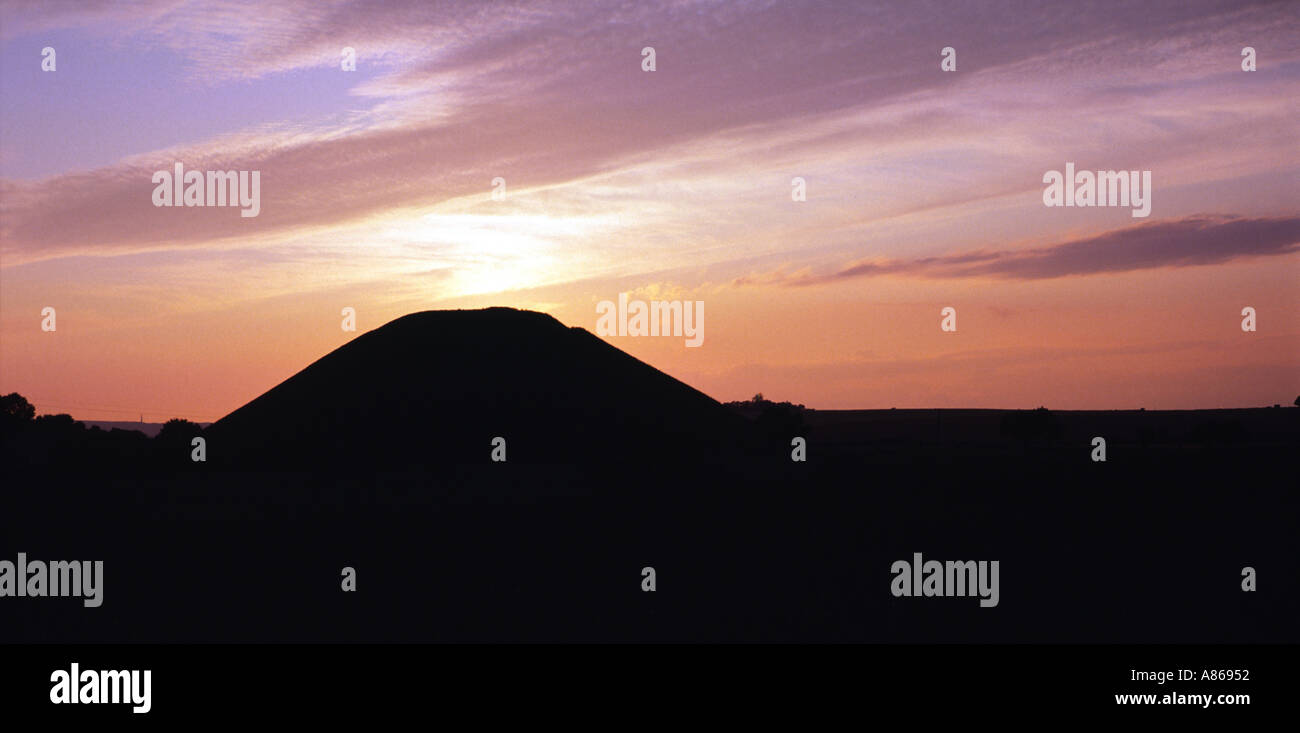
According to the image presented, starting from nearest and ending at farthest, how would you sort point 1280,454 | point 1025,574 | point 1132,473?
1. point 1025,574
2. point 1132,473
3. point 1280,454

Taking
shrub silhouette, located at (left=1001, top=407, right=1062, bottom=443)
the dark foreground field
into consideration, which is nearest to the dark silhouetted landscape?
the dark foreground field

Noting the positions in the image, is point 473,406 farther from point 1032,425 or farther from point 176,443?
point 1032,425

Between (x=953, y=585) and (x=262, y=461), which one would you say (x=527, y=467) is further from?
(x=953, y=585)

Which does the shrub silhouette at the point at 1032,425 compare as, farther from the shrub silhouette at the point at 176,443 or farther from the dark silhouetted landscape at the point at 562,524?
the shrub silhouette at the point at 176,443

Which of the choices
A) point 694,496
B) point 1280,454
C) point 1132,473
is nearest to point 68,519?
point 694,496

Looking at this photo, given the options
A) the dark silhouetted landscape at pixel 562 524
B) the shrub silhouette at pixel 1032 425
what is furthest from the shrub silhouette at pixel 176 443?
the shrub silhouette at pixel 1032 425

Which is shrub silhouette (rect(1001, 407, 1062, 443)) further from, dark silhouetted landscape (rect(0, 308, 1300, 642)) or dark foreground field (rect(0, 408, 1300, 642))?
dark foreground field (rect(0, 408, 1300, 642))

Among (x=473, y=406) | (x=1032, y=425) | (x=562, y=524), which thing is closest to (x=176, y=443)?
(x=473, y=406)
